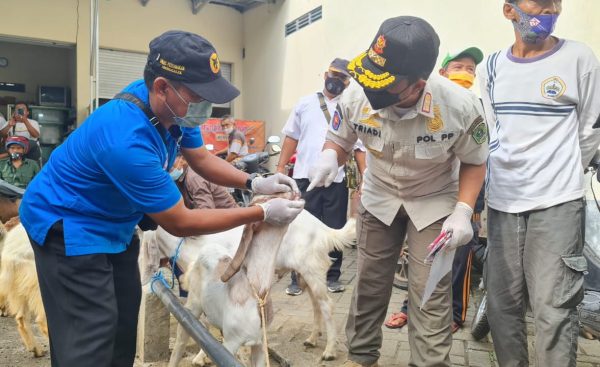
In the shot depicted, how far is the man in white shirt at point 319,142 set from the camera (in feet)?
17.0

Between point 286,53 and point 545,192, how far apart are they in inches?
366

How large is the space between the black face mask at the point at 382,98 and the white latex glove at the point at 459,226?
62cm

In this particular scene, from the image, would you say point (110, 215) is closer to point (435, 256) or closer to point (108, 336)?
point (108, 336)

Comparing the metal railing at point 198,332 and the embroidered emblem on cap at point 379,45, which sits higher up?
the embroidered emblem on cap at point 379,45

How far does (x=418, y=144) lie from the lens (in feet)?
8.48

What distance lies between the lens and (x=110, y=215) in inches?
85.7

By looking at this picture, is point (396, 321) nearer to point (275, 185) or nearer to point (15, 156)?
point (275, 185)

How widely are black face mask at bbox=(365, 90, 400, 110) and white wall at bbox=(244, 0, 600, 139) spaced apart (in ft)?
12.2

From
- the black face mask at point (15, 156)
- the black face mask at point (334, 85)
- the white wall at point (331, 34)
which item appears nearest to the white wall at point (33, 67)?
the white wall at point (331, 34)

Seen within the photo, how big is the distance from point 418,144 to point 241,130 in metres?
9.03

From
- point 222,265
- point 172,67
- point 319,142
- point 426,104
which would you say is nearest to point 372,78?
point 426,104

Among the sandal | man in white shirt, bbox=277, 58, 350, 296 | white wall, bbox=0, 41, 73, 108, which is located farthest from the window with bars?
white wall, bbox=0, 41, 73, 108

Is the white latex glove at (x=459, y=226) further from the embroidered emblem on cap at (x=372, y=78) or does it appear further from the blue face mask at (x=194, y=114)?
the blue face mask at (x=194, y=114)

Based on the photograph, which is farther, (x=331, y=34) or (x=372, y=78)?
(x=331, y=34)
